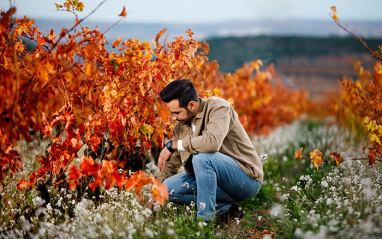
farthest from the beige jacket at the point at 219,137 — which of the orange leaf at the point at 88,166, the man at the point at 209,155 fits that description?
the orange leaf at the point at 88,166

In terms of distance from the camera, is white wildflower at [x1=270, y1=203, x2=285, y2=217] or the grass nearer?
the grass

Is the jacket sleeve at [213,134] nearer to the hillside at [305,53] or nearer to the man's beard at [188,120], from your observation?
the man's beard at [188,120]

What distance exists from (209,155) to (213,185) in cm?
28

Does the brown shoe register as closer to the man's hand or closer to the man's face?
the man's hand

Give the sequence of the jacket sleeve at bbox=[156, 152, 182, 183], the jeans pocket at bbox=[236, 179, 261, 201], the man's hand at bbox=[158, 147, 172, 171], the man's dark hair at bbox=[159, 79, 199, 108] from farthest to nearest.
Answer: the jacket sleeve at bbox=[156, 152, 182, 183] < the man's hand at bbox=[158, 147, 172, 171] < the jeans pocket at bbox=[236, 179, 261, 201] < the man's dark hair at bbox=[159, 79, 199, 108]

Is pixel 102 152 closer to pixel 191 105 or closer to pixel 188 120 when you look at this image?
pixel 188 120

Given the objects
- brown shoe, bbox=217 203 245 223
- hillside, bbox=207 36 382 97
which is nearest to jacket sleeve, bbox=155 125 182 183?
brown shoe, bbox=217 203 245 223

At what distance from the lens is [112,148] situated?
396 centimetres

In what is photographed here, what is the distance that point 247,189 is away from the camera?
3.27 metres

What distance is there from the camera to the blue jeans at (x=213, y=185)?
3.04 meters

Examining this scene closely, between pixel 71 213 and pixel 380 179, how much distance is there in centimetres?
329

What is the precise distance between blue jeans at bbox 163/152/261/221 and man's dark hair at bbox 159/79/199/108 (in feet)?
1.77

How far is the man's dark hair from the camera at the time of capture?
313 centimetres

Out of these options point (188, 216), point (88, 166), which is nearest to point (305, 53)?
point (188, 216)
